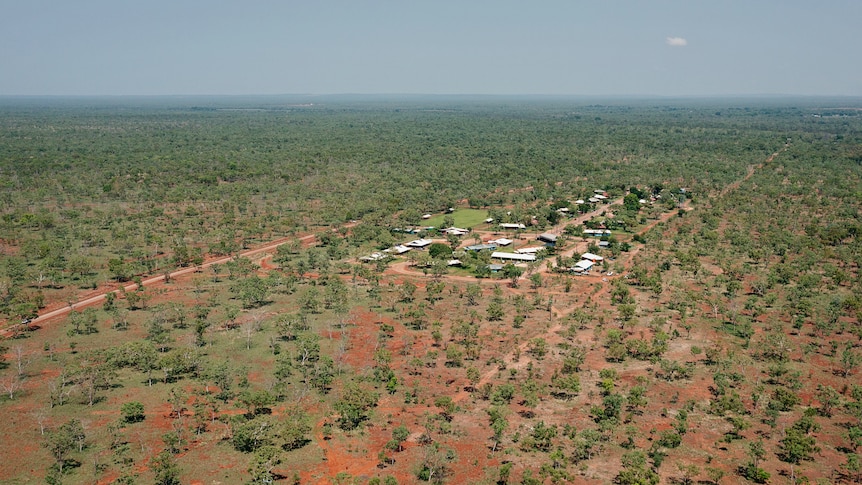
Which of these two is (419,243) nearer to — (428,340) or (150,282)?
(428,340)

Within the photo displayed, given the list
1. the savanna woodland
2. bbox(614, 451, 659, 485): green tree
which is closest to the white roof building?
the savanna woodland

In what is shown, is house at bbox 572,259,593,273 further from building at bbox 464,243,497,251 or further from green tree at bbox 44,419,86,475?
green tree at bbox 44,419,86,475

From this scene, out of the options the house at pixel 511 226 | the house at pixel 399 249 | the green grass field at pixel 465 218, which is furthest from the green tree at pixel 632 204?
the house at pixel 399 249

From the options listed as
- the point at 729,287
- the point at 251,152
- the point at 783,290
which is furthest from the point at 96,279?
the point at 251,152

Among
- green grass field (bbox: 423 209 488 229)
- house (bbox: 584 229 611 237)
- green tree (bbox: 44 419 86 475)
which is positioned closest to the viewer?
green tree (bbox: 44 419 86 475)

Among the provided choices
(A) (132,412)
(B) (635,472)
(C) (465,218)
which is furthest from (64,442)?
(C) (465,218)

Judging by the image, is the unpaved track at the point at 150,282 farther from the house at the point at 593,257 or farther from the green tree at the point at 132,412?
the house at the point at 593,257
